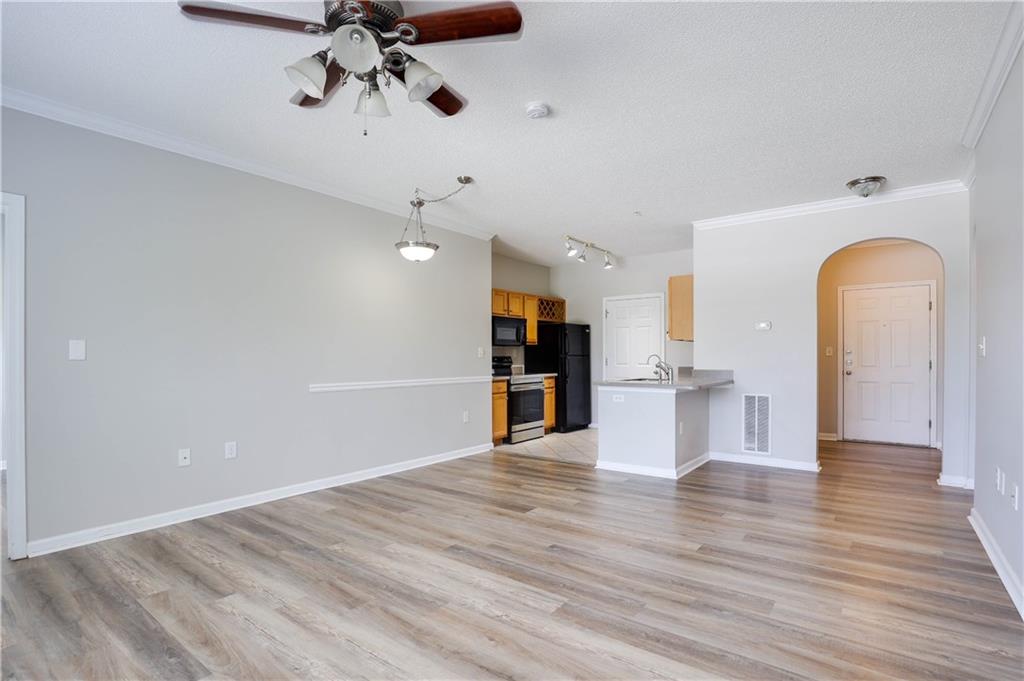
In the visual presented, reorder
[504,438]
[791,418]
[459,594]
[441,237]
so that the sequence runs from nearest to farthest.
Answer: [459,594] < [791,418] < [441,237] < [504,438]

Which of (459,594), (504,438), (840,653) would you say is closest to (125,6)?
(459,594)

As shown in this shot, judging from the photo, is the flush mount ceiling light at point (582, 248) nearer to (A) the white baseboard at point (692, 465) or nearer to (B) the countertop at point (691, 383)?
(B) the countertop at point (691, 383)

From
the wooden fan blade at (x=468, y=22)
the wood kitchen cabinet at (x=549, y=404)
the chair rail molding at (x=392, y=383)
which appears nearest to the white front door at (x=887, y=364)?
the wood kitchen cabinet at (x=549, y=404)

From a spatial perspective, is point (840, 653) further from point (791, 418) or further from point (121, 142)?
point (121, 142)

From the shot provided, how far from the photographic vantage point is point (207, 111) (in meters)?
3.09

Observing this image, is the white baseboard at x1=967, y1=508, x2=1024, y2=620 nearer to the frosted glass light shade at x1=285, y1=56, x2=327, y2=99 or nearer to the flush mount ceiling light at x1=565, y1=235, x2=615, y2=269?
the frosted glass light shade at x1=285, y1=56, x2=327, y2=99

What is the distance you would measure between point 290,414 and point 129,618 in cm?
204

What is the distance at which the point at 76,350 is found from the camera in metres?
3.10

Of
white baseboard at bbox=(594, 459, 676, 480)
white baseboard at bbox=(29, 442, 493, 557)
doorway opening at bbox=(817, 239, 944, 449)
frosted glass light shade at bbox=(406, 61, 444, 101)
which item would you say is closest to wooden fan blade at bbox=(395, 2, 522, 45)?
frosted glass light shade at bbox=(406, 61, 444, 101)

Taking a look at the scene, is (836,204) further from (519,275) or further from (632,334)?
(519,275)

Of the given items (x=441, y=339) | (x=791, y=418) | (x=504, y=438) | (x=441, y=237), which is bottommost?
(x=504, y=438)

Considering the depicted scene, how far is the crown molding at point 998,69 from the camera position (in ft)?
7.14

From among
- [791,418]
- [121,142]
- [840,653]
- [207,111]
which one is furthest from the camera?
[791,418]

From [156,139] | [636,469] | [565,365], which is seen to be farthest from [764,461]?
[156,139]
